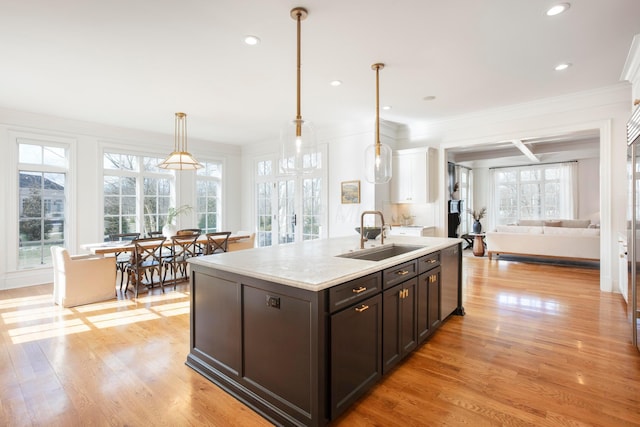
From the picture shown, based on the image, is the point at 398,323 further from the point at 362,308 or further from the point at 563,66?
the point at 563,66

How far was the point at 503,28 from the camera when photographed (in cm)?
276

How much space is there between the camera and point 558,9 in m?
2.47

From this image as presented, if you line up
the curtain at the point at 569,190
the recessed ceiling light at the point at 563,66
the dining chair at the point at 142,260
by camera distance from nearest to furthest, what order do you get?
1. the recessed ceiling light at the point at 563,66
2. the dining chair at the point at 142,260
3. the curtain at the point at 569,190

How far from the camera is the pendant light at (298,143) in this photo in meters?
2.48

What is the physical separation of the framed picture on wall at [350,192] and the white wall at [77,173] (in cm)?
345

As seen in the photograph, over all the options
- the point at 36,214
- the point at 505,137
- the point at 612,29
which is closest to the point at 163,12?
Answer: the point at 612,29

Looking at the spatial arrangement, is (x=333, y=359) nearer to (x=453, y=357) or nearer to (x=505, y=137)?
(x=453, y=357)

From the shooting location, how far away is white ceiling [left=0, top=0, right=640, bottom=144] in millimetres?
2490

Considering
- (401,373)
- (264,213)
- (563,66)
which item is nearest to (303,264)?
(401,373)

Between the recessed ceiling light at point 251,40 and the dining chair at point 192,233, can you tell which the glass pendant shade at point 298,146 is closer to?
the recessed ceiling light at point 251,40

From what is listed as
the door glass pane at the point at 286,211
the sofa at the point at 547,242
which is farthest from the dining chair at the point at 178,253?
the sofa at the point at 547,242

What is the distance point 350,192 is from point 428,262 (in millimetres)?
3435

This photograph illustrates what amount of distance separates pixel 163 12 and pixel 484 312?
419 cm

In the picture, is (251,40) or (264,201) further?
(264,201)
